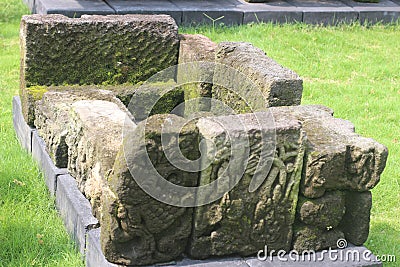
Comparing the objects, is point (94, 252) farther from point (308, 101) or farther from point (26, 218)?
point (308, 101)

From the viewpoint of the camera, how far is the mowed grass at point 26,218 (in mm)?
4082

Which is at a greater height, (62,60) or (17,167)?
(62,60)

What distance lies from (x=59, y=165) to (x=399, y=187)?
7.97 feet

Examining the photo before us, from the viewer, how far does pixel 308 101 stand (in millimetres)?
7180

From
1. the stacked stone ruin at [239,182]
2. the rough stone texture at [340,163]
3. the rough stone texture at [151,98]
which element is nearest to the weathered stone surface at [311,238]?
the stacked stone ruin at [239,182]

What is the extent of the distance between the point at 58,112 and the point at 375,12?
6.36 metres

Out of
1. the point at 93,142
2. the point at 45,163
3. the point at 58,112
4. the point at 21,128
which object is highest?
the point at 93,142

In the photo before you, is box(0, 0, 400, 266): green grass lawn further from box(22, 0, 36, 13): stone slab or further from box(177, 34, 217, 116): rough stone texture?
box(177, 34, 217, 116): rough stone texture

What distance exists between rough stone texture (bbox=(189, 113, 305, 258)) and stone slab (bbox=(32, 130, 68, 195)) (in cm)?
137

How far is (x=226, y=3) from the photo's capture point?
31.8ft

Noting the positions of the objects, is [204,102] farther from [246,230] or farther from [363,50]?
[363,50]

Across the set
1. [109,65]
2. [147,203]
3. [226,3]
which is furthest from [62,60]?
[226,3]

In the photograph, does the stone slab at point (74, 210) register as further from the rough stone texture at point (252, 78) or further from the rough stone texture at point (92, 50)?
the rough stone texture at point (252, 78)

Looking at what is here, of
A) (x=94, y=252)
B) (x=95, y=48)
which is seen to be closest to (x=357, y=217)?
(x=94, y=252)
